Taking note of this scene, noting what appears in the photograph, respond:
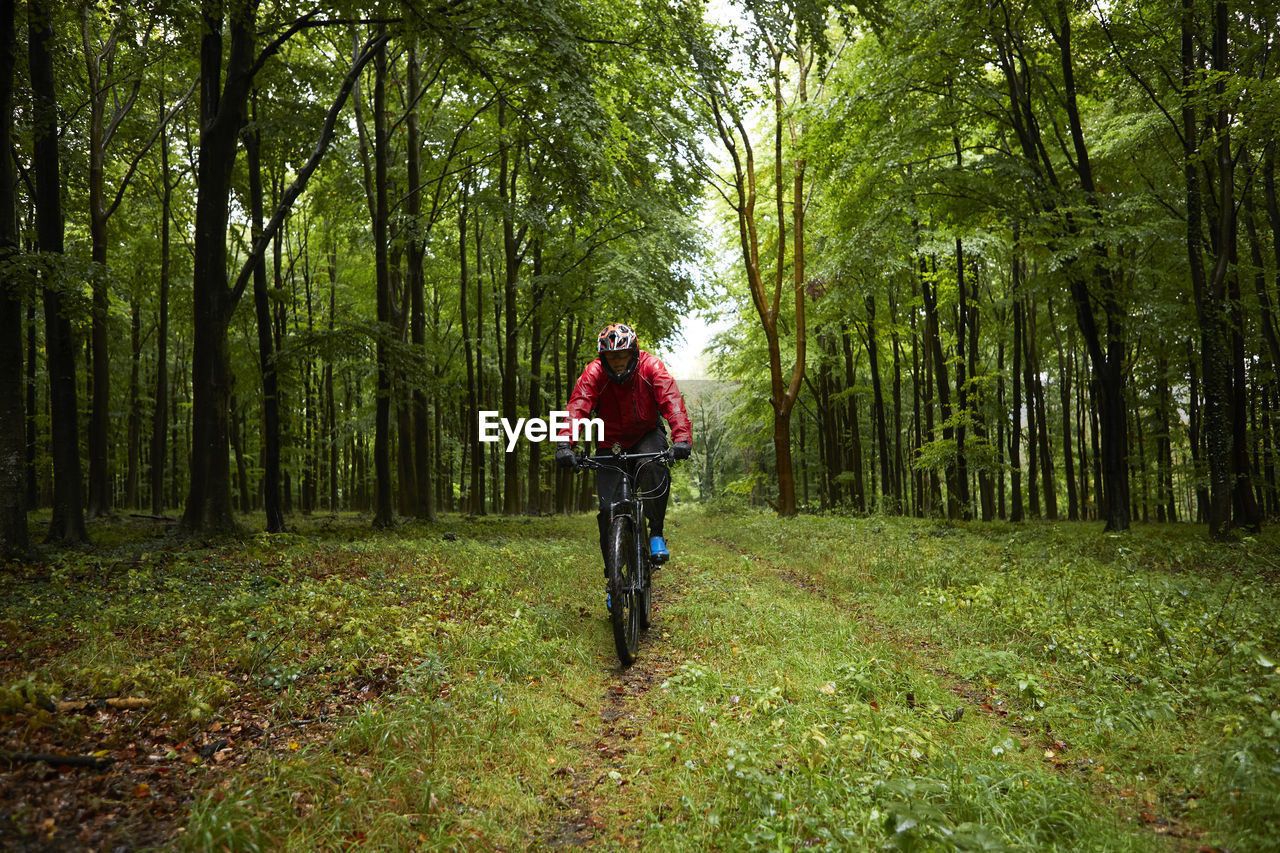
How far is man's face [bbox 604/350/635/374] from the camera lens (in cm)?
599

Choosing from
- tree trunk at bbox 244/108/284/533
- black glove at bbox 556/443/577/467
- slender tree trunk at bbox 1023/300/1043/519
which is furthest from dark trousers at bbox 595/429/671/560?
slender tree trunk at bbox 1023/300/1043/519

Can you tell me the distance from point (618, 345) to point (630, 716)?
3048mm

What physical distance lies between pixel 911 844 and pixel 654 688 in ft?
8.41

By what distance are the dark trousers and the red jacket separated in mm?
111

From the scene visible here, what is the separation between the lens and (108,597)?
6.12 meters

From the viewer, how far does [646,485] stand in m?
6.06

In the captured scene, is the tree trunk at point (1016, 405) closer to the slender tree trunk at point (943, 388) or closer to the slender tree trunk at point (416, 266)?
the slender tree trunk at point (943, 388)

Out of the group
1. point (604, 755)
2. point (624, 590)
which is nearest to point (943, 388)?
point (624, 590)

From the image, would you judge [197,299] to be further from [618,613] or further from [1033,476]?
[1033,476]

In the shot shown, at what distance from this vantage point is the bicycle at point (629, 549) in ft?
18.0

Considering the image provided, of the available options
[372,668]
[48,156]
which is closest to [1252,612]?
[372,668]

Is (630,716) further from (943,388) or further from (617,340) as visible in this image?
(943,388)

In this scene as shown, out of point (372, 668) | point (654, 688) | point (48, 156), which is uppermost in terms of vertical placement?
point (48, 156)

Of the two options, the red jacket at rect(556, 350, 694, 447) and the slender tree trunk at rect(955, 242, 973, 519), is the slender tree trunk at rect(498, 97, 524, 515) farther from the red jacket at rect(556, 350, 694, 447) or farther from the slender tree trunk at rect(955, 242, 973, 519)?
the red jacket at rect(556, 350, 694, 447)
